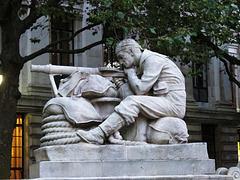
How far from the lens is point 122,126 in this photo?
8.40m

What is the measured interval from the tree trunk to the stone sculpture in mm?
5362

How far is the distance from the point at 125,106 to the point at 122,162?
82 centimetres

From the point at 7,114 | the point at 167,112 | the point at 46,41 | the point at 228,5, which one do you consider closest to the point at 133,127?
the point at 167,112

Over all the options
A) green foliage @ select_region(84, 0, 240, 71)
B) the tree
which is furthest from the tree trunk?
green foliage @ select_region(84, 0, 240, 71)

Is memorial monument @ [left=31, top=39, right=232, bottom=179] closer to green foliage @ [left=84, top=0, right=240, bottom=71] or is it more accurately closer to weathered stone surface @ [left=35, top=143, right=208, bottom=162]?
weathered stone surface @ [left=35, top=143, right=208, bottom=162]

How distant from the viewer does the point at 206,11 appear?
15094 mm

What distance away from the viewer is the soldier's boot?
8.09m

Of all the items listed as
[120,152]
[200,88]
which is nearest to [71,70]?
[120,152]

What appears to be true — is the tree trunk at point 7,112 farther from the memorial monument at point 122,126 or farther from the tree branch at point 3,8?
the memorial monument at point 122,126

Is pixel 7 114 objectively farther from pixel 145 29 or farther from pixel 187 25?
pixel 187 25

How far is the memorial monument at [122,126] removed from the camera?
26.1 feet

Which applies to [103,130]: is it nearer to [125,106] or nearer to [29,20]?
[125,106]

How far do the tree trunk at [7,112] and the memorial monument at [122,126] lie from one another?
519cm

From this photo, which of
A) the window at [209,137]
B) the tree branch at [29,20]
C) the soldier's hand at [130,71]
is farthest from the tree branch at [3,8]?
the window at [209,137]
